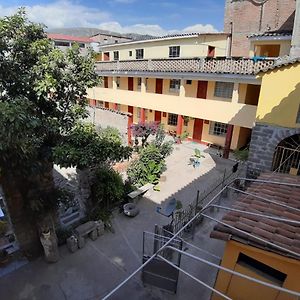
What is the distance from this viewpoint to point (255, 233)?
432 centimetres

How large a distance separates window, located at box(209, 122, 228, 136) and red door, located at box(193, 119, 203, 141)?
0.95 m

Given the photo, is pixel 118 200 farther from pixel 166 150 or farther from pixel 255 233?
pixel 255 233

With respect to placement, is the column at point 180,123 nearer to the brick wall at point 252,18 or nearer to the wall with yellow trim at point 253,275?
the brick wall at point 252,18

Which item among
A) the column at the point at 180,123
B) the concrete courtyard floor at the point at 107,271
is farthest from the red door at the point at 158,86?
the concrete courtyard floor at the point at 107,271

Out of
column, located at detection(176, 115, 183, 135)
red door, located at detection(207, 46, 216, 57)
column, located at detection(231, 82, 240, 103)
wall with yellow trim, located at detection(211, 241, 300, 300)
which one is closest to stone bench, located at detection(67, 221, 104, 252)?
wall with yellow trim, located at detection(211, 241, 300, 300)

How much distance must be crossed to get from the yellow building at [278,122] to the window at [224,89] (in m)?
6.36

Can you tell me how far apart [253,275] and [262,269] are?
8.0 inches

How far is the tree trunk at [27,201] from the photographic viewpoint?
311 inches

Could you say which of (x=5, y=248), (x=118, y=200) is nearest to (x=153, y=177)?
(x=118, y=200)

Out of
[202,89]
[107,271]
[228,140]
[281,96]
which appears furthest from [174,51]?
[107,271]

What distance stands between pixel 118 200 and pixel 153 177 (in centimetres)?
262

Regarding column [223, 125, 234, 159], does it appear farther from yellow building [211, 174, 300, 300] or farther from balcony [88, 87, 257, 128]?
yellow building [211, 174, 300, 300]

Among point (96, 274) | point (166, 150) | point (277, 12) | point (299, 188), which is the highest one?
point (277, 12)

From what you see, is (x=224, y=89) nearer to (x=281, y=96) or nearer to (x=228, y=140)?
(x=228, y=140)
